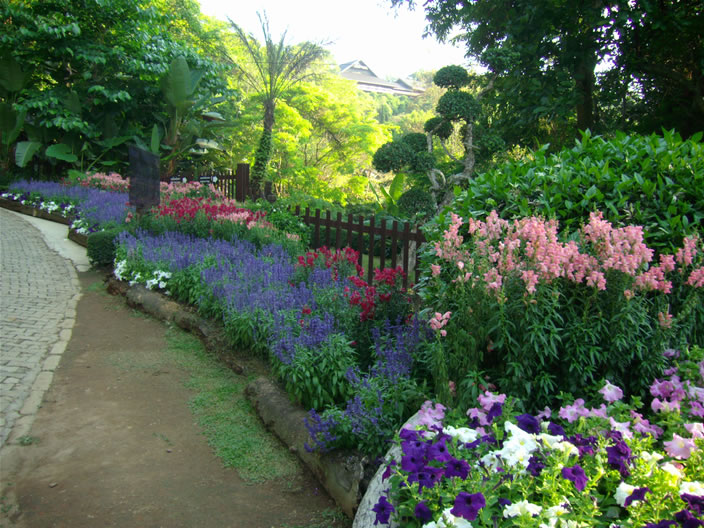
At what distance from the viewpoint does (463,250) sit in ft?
11.6

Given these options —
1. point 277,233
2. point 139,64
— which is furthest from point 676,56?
point 139,64

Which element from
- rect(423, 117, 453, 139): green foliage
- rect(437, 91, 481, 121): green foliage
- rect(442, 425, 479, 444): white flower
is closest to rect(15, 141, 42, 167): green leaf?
rect(423, 117, 453, 139): green foliage

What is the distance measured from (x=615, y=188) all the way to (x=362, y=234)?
5.33 metres

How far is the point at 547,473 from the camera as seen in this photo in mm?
1988

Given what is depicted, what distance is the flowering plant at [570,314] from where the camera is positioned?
9.36 ft

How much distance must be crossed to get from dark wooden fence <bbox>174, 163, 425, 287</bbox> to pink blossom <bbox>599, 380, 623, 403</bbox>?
141 inches

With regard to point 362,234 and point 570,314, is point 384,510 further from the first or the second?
point 362,234

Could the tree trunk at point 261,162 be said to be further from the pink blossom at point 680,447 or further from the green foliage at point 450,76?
the pink blossom at point 680,447

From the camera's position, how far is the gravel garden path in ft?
9.87

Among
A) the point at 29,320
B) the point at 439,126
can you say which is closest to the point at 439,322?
the point at 29,320

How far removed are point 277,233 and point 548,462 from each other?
22.7ft

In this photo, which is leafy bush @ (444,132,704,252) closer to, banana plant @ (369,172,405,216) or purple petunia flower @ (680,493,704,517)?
purple petunia flower @ (680,493,704,517)

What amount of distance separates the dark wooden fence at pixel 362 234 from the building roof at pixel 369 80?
184 feet

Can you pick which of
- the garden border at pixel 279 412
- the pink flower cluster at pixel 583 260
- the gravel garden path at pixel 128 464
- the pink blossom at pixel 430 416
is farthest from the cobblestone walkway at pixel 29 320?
the pink flower cluster at pixel 583 260
